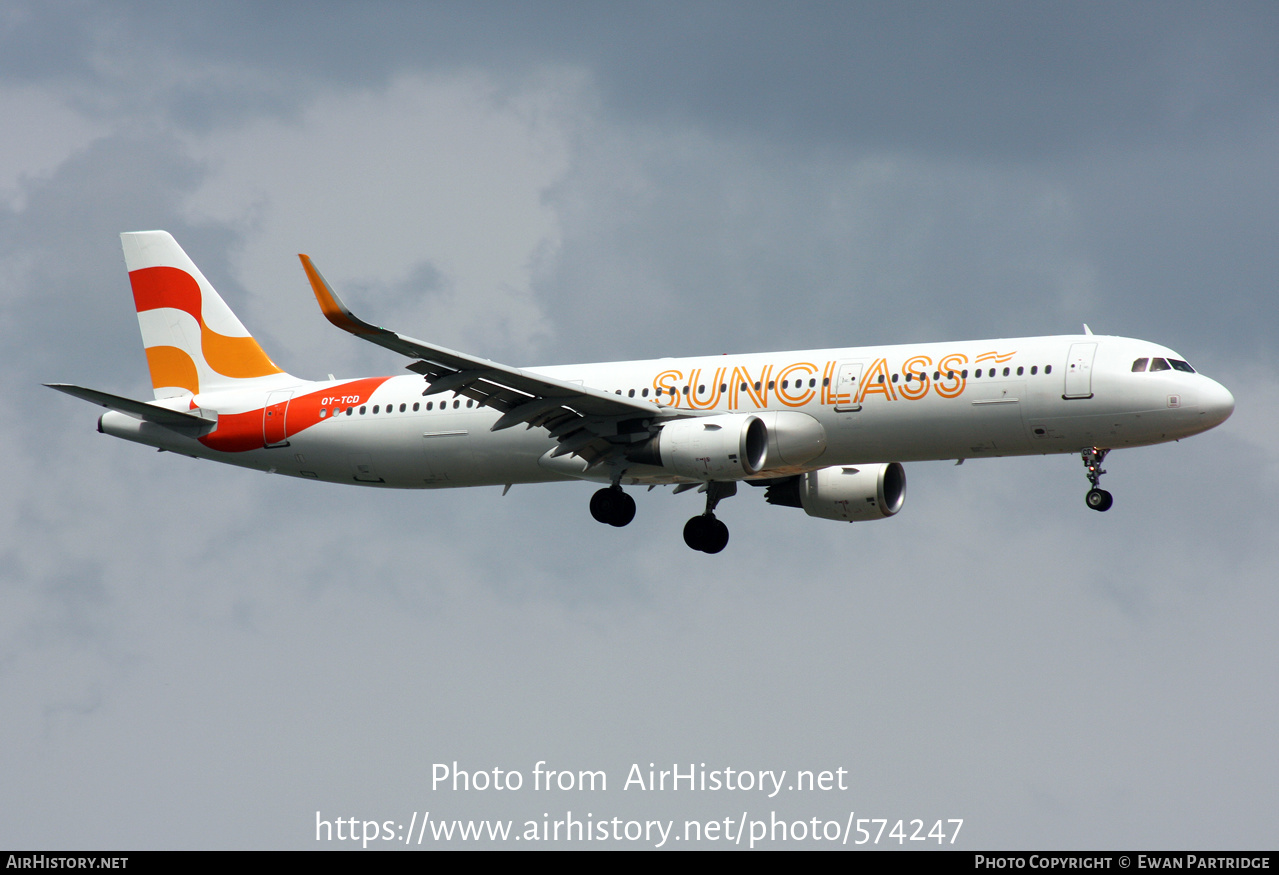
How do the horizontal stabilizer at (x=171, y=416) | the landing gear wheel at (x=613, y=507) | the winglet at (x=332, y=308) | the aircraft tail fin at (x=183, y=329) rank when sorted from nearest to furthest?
the winglet at (x=332, y=308), the landing gear wheel at (x=613, y=507), the horizontal stabilizer at (x=171, y=416), the aircraft tail fin at (x=183, y=329)

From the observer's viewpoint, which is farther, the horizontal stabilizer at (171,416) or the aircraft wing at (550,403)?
the horizontal stabilizer at (171,416)

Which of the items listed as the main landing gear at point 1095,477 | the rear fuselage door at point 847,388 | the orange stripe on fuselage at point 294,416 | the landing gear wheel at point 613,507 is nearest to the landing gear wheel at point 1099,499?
the main landing gear at point 1095,477

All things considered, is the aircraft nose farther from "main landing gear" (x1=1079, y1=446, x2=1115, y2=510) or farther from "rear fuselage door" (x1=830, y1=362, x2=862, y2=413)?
"rear fuselage door" (x1=830, y1=362, x2=862, y2=413)

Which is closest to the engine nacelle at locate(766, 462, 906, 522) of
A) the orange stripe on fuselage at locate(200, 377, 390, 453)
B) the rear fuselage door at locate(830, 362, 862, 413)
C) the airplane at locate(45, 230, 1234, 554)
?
the airplane at locate(45, 230, 1234, 554)

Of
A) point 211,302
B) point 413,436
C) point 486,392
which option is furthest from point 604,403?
point 211,302

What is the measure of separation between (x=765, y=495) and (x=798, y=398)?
295 inches

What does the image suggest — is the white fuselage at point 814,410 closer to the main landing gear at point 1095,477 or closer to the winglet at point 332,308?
the main landing gear at point 1095,477

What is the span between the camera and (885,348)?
4181 cm

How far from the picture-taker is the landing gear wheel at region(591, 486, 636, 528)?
4456 cm

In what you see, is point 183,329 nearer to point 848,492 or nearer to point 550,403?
point 550,403

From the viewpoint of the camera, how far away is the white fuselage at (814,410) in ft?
130

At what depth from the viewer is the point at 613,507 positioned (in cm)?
4462

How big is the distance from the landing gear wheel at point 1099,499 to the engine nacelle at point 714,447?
8.24m

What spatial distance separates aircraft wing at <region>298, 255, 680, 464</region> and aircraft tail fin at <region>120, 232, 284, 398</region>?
11344 millimetres
